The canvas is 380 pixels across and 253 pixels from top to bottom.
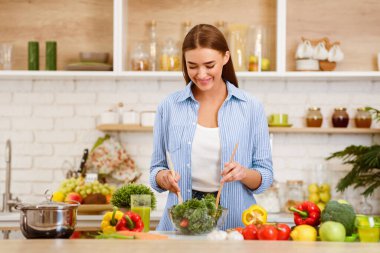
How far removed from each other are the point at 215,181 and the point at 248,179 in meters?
0.17

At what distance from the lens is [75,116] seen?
16.5 feet

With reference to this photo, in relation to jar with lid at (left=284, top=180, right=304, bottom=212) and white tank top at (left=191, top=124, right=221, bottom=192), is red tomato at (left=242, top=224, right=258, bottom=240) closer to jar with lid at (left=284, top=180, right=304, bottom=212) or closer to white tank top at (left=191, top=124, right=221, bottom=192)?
white tank top at (left=191, top=124, right=221, bottom=192)

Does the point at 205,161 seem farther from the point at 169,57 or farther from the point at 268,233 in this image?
the point at 169,57

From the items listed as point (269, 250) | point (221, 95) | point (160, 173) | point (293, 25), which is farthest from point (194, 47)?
point (293, 25)

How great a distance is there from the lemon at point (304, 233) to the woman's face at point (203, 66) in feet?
2.75

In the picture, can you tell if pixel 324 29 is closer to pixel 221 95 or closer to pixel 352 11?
pixel 352 11

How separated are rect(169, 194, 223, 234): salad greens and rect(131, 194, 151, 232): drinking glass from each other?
0.16 metres

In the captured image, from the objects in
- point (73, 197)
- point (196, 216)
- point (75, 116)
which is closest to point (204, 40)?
point (196, 216)

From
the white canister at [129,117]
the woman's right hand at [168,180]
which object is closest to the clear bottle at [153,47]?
the white canister at [129,117]

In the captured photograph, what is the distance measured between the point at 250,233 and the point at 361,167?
230cm

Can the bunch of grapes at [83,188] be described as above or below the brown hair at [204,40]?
below

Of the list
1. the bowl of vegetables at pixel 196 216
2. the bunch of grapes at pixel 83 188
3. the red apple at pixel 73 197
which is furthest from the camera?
the bunch of grapes at pixel 83 188

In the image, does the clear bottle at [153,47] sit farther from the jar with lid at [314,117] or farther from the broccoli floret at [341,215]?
the broccoli floret at [341,215]

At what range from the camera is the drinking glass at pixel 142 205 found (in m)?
2.72
